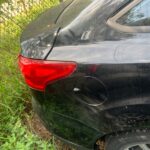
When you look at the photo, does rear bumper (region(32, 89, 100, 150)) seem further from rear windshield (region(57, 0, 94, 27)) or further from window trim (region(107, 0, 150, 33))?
window trim (region(107, 0, 150, 33))

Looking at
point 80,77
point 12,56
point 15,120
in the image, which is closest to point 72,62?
point 80,77

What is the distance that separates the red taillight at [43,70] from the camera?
7.18 feet

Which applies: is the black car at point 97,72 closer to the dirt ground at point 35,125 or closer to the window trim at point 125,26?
the window trim at point 125,26

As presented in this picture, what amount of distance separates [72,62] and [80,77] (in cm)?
10

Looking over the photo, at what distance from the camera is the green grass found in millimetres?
2973

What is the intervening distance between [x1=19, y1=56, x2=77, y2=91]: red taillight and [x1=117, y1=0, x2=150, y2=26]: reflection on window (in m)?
0.42

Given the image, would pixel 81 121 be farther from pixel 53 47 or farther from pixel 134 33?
pixel 134 33

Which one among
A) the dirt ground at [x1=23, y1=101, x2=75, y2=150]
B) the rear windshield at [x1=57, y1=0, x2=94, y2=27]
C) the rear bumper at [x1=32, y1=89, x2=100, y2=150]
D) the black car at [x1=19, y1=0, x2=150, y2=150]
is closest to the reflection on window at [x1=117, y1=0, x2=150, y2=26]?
the black car at [x1=19, y1=0, x2=150, y2=150]

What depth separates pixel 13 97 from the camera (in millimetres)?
3561

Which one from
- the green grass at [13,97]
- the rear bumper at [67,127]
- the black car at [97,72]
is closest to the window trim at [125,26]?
the black car at [97,72]

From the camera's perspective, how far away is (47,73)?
227cm

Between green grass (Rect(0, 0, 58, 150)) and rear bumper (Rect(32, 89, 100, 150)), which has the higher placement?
rear bumper (Rect(32, 89, 100, 150))

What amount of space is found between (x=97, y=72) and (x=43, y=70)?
0.38 m

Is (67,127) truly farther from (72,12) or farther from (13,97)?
(13,97)
